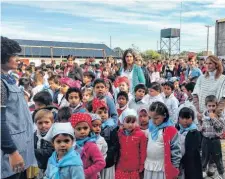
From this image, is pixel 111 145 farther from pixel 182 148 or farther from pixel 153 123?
pixel 182 148

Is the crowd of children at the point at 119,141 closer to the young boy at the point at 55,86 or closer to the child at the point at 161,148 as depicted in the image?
the child at the point at 161,148

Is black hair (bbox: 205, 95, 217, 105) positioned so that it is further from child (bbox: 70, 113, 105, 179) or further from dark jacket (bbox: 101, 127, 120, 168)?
child (bbox: 70, 113, 105, 179)

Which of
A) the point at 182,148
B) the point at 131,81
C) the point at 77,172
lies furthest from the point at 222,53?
the point at 77,172

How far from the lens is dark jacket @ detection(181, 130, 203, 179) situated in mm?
4094

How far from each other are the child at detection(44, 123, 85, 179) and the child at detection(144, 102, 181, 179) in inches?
48.9

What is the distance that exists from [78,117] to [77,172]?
713 millimetres

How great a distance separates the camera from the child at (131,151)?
405 cm

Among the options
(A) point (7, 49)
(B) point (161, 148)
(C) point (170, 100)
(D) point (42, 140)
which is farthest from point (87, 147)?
(C) point (170, 100)

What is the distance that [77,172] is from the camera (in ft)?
9.34

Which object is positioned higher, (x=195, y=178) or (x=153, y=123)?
(x=153, y=123)

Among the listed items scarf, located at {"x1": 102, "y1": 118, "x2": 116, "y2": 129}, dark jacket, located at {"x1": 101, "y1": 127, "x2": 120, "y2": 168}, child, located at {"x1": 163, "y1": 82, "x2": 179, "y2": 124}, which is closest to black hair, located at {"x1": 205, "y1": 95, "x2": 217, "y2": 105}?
child, located at {"x1": 163, "y1": 82, "x2": 179, "y2": 124}

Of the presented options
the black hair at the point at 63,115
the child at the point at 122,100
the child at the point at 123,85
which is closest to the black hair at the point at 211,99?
the child at the point at 122,100

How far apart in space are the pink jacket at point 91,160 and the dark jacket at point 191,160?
49.6 inches

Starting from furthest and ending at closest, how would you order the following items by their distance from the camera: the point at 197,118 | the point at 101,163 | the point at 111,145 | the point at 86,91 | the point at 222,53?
1. the point at 222,53
2. the point at 86,91
3. the point at 197,118
4. the point at 111,145
5. the point at 101,163
